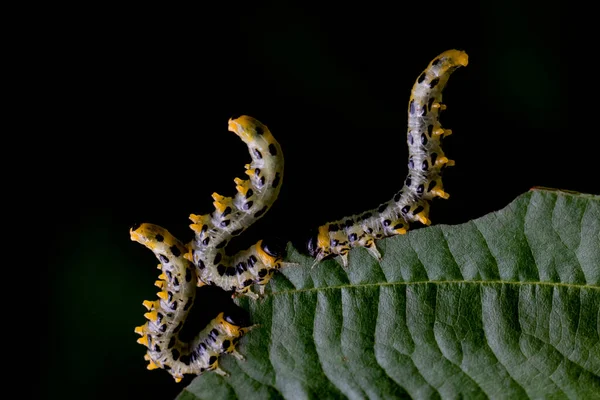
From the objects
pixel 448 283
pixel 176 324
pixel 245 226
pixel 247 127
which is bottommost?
pixel 176 324

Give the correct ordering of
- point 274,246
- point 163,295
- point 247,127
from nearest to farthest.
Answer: point 247,127, point 274,246, point 163,295

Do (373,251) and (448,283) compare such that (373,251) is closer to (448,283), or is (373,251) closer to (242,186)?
(448,283)

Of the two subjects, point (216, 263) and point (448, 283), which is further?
point (216, 263)

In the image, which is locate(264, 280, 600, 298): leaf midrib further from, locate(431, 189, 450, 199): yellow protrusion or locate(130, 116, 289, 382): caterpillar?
locate(431, 189, 450, 199): yellow protrusion

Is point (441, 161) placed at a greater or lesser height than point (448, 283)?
greater

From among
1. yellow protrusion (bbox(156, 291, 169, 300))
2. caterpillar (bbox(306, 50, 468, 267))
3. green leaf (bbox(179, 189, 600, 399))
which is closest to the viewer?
green leaf (bbox(179, 189, 600, 399))

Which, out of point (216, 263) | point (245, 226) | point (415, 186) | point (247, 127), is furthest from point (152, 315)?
point (415, 186)

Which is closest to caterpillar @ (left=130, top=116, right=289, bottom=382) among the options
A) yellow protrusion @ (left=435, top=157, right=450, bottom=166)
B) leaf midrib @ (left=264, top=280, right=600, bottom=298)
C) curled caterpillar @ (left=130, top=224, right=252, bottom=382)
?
curled caterpillar @ (left=130, top=224, right=252, bottom=382)
